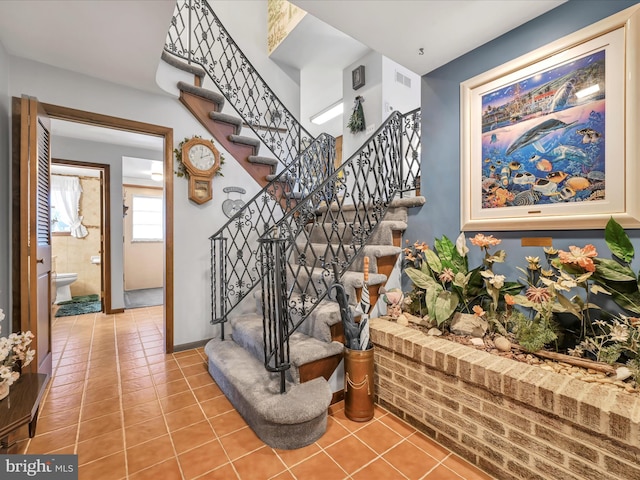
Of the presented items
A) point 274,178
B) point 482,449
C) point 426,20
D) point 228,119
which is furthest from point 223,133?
point 482,449

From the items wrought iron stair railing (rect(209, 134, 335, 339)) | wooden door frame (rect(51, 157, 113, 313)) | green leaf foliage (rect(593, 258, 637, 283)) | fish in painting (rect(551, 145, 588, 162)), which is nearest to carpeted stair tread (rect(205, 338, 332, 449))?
wrought iron stair railing (rect(209, 134, 335, 339))

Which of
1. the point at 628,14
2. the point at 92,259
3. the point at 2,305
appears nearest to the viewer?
the point at 628,14

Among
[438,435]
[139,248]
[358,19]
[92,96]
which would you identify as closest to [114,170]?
[92,96]

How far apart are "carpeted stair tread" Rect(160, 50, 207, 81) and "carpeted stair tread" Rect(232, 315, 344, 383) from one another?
2655 mm

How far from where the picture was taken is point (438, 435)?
169 centimetres

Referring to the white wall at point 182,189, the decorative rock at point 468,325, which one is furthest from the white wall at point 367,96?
the decorative rock at point 468,325

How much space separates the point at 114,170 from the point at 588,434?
18.7ft

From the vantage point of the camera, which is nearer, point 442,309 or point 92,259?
point 442,309

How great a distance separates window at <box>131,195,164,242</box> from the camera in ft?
22.0

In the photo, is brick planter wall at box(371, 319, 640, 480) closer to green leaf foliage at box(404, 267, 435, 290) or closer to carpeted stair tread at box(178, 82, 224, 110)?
green leaf foliage at box(404, 267, 435, 290)

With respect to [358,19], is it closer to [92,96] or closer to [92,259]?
[92,96]

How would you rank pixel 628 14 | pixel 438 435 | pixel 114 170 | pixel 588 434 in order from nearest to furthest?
pixel 588 434, pixel 628 14, pixel 438 435, pixel 114 170

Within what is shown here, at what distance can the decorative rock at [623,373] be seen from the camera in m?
1.31
